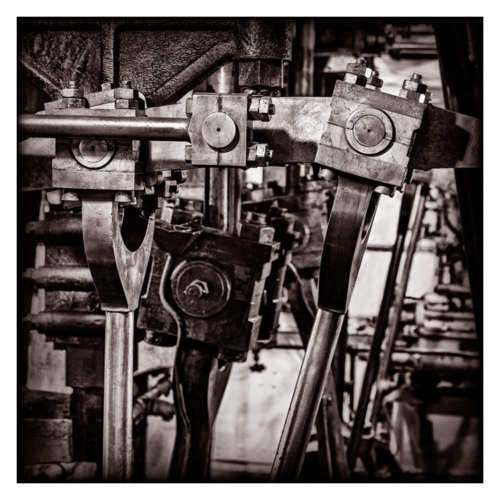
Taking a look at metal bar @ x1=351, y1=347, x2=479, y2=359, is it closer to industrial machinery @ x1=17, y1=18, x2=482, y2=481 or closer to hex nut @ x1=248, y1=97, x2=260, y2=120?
industrial machinery @ x1=17, y1=18, x2=482, y2=481

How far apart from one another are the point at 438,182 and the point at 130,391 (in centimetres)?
180

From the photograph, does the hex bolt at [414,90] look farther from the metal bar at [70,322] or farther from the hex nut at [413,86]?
the metal bar at [70,322]

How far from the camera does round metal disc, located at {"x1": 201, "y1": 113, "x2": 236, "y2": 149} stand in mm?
828

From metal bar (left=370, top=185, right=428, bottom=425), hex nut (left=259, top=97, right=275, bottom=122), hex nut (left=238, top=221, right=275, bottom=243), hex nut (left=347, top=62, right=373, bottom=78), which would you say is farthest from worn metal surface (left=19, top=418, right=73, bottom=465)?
metal bar (left=370, top=185, right=428, bottom=425)

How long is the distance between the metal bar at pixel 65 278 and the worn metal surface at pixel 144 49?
0.44 meters

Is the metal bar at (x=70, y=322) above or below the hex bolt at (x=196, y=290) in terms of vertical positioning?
below

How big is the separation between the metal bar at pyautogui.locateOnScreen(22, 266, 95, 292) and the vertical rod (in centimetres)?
129

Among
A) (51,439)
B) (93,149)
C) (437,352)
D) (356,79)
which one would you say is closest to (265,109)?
(356,79)

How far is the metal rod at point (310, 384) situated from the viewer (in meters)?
0.92

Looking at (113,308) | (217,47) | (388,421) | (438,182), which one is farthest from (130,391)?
(388,421)

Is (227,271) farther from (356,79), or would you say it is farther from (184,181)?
(356,79)

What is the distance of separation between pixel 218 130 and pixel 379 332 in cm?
169

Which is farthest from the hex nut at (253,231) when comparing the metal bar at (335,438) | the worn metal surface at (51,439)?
the metal bar at (335,438)

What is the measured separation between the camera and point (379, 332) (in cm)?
236
